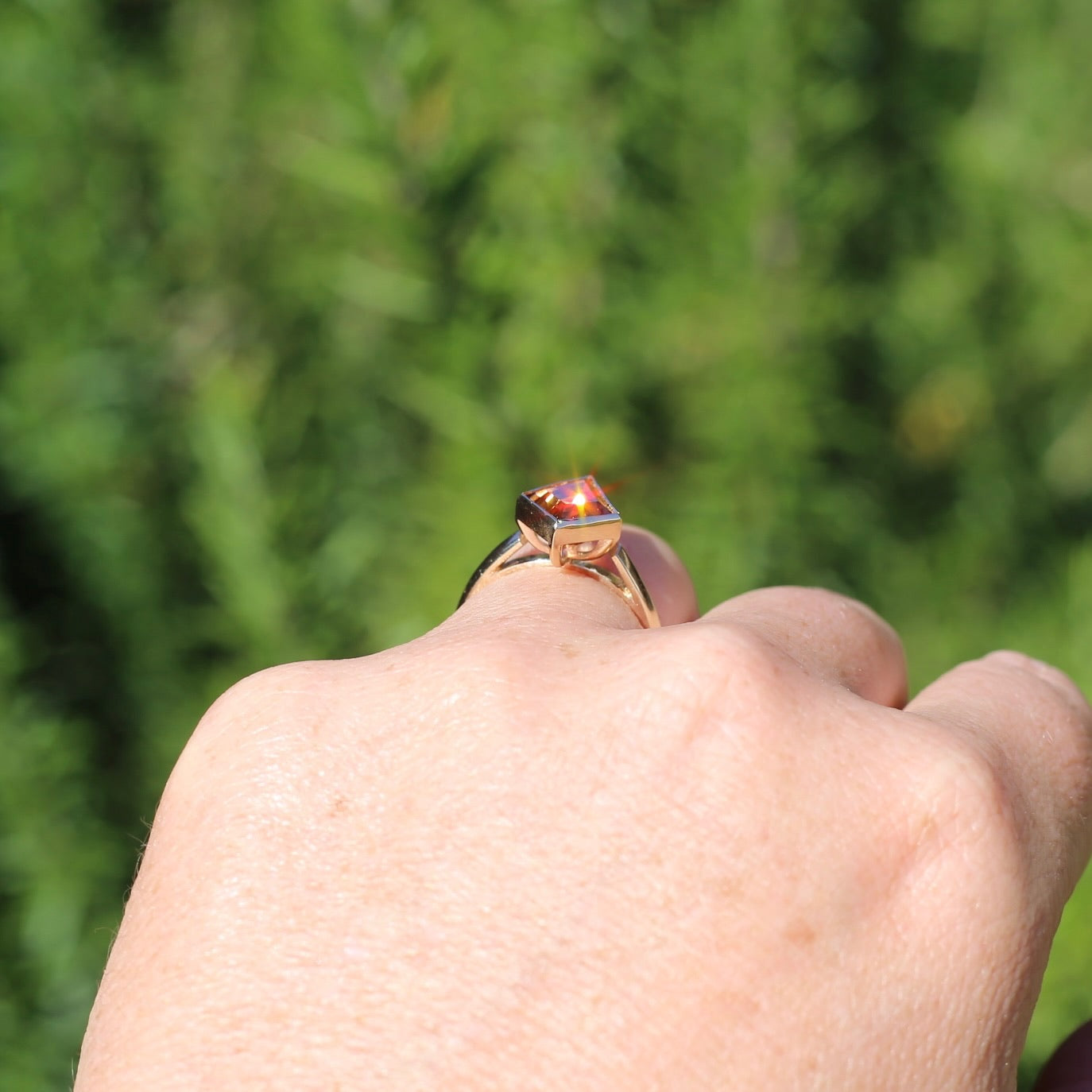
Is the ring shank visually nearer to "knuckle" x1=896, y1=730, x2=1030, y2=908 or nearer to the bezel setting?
the bezel setting

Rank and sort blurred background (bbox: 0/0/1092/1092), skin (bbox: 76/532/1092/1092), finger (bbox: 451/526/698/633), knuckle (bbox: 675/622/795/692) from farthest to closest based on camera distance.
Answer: blurred background (bbox: 0/0/1092/1092), finger (bbox: 451/526/698/633), knuckle (bbox: 675/622/795/692), skin (bbox: 76/532/1092/1092)

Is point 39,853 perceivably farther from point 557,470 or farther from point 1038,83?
point 1038,83

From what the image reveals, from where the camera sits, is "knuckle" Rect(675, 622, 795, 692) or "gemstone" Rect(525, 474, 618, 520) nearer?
"knuckle" Rect(675, 622, 795, 692)

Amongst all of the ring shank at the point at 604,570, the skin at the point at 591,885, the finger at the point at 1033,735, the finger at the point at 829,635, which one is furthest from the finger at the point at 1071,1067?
the ring shank at the point at 604,570

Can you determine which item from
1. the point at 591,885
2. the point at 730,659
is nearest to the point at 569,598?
the point at 730,659

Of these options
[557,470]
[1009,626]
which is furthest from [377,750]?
[1009,626]

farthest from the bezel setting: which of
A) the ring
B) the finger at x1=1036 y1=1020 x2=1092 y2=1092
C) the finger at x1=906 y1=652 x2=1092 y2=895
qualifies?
the finger at x1=1036 y1=1020 x2=1092 y2=1092

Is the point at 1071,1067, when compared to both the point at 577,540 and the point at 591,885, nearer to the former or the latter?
the point at 591,885
